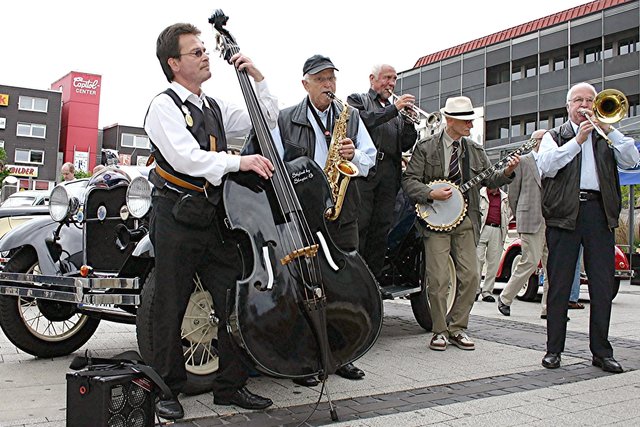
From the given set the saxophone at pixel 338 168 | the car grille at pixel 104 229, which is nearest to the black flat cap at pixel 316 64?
the saxophone at pixel 338 168

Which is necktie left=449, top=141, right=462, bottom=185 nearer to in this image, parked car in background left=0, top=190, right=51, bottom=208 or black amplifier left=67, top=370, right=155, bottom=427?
black amplifier left=67, top=370, right=155, bottom=427

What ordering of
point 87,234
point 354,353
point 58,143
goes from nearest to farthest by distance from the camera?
point 354,353 → point 87,234 → point 58,143

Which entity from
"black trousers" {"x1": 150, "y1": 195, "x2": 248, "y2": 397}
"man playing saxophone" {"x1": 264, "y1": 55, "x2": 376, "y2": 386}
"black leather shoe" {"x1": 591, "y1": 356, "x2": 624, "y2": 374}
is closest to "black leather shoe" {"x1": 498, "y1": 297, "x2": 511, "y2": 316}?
"black leather shoe" {"x1": 591, "y1": 356, "x2": 624, "y2": 374}

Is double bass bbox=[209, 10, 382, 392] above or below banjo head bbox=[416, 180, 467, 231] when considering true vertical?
below

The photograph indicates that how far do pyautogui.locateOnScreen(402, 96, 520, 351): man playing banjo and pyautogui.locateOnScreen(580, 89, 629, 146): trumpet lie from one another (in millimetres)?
847

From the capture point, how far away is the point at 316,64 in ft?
14.2

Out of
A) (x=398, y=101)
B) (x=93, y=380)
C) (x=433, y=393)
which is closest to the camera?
(x=93, y=380)

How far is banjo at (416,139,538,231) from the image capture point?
5105mm

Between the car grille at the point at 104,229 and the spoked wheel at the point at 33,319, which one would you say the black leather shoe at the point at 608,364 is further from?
the spoked wheel at the point at 33,319

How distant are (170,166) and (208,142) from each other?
9.5 inches

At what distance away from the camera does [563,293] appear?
459 cm

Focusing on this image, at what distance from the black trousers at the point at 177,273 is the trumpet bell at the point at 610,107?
2623 millimetres

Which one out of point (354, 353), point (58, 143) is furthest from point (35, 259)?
point (58, 143)

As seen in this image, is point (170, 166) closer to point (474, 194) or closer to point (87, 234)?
point (87, 234)
